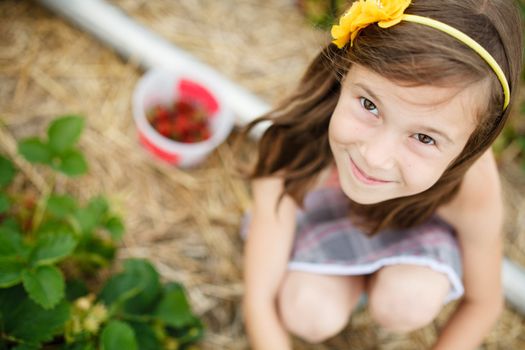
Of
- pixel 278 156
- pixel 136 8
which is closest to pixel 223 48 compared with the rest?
pixel 136 8

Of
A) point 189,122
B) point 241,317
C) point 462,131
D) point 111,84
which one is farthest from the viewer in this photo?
point 111,84

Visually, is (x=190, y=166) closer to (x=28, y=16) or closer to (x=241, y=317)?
(x=241, y=317)

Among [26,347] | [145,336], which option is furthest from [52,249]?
[145,336]

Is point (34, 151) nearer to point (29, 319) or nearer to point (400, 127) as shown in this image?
point (29, 319)

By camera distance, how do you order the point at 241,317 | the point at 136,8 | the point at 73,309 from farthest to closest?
the point at 136,8 < the point at 241,317 < the point at 73,309

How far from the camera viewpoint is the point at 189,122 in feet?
5.62

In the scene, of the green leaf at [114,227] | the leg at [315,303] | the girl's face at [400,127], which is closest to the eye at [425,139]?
the girl's face at [400,127]

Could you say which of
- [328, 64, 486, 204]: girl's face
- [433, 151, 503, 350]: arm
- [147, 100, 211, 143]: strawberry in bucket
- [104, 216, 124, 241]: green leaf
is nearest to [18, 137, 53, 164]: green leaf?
[104, 216, 124, 241]: green leaf

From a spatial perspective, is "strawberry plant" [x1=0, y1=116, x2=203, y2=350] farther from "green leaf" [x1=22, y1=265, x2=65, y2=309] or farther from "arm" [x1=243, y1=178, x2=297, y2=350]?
"arm" [x1=243, y1=178, x2=297, y2=350]

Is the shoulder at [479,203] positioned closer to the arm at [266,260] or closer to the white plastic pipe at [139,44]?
the arm at [266,260]

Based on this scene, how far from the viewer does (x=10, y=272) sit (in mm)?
1056

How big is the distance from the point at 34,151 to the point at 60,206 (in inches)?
5.9

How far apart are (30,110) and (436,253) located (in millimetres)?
1277

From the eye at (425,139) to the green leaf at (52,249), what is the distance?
0.68 m
